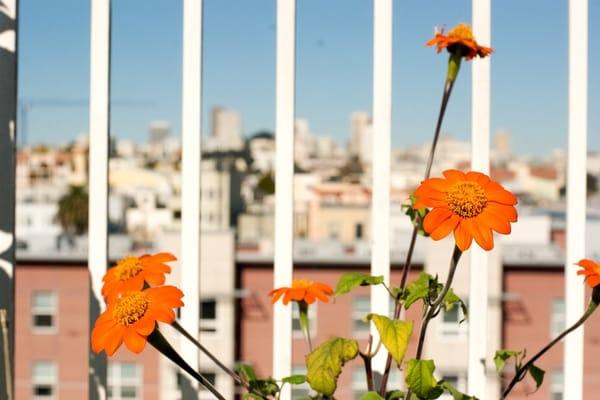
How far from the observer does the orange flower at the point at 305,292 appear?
0.98 meters

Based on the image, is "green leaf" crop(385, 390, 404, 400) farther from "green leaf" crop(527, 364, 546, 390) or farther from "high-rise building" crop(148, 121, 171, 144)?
"high-rise building" crop(148, 121, 171, 144)

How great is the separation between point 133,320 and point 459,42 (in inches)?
19.3

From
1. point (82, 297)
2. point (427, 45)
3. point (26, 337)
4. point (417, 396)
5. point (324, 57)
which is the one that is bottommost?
point (26, 337)

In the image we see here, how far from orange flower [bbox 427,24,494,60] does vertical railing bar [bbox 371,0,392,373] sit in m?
0.22

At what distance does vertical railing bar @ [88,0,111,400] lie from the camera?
42.3 inches

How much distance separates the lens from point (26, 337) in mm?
25016

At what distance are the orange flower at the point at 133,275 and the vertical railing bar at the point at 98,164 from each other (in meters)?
0.22

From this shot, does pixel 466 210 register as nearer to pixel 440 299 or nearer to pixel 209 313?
pixel 440 299

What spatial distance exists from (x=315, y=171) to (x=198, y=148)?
28350 millimetres

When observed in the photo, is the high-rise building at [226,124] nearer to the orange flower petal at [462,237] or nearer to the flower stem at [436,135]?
the flower stem at [436,135]

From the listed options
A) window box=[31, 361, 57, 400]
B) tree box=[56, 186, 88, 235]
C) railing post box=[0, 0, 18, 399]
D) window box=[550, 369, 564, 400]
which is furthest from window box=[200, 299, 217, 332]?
railing post box=[0, 0, 18, 399]

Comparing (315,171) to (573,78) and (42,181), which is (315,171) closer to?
(42,181)

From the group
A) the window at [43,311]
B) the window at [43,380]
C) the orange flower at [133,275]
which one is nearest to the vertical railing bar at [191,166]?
the orange flower at [133,275]

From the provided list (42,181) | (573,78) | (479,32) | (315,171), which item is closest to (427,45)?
(479,32)
